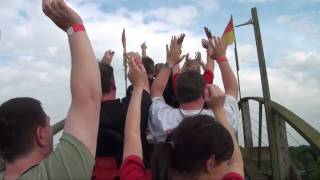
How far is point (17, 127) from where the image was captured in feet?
6.56

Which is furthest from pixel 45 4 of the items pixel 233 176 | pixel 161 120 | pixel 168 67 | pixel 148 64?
pixel 148 64

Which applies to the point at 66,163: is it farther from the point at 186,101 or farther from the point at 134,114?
the point at 186,101

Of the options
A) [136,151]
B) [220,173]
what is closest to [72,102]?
[136,151]

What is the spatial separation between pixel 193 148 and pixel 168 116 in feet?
4.64

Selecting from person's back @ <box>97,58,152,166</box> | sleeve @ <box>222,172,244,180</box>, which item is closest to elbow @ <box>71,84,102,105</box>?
sleeve @ <box>222,172,244,180</box>

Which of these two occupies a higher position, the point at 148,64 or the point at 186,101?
the point at 148,64

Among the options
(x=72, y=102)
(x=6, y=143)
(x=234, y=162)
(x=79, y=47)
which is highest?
(x=79, y=47)

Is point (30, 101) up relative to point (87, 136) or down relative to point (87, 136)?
up

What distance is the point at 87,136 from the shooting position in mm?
1939

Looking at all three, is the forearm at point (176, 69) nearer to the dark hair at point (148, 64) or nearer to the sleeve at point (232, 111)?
the dark hair at point (148, 64)

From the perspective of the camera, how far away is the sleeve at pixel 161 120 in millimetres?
3320

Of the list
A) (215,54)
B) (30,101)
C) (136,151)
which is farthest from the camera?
(215,54)

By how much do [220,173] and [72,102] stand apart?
67 cm

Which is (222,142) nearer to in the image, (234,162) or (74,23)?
(234,162)
